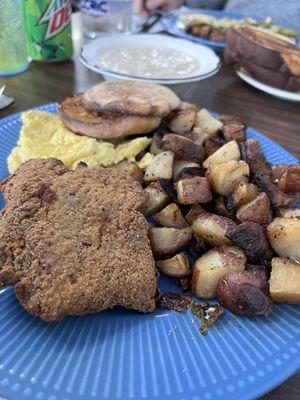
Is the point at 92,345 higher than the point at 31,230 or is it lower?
lower

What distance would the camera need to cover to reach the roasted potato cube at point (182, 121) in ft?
6.65

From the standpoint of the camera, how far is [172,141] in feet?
5.94

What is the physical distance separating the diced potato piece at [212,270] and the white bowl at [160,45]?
1325mm

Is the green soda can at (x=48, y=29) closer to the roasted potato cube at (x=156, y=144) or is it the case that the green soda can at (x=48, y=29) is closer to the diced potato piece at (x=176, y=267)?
the roasted potato cube at (x=156, y=144)

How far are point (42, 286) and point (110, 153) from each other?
911mm


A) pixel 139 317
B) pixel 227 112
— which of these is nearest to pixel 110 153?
pixel 139 317

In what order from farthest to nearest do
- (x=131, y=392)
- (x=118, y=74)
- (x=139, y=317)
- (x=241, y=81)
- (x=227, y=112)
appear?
(x=241, y=81)
(x=227, y=112)
(x=118, y=74)
(x=139, y=317)
(x=131, y=392)

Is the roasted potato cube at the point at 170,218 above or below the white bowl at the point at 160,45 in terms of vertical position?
below

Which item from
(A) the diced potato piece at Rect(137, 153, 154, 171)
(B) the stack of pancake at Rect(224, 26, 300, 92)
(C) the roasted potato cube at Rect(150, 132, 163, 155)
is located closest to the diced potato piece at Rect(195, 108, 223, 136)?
(C) the roasted potato cube at Rect(150, 132, 163, 155)

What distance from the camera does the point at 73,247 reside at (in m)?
1.26

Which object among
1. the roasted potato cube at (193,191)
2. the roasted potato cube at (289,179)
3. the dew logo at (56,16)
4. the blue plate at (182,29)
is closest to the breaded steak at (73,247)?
the roasted potato cube at (193,191)

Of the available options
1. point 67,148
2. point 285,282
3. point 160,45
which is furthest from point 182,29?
point 285,282

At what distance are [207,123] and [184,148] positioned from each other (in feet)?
1.20

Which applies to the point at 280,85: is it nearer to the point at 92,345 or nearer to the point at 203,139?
the point at 203,139
